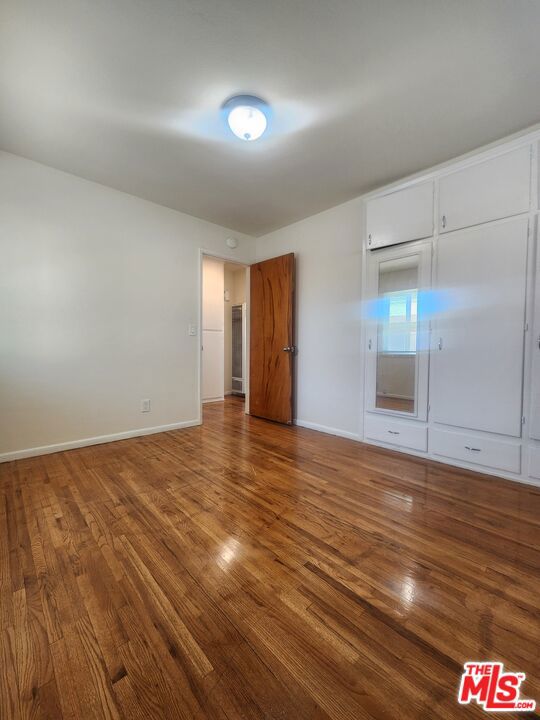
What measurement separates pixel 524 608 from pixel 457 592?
0.22 m

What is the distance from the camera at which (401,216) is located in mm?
2705

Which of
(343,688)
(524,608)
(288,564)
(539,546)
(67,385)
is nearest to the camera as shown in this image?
(343,688)

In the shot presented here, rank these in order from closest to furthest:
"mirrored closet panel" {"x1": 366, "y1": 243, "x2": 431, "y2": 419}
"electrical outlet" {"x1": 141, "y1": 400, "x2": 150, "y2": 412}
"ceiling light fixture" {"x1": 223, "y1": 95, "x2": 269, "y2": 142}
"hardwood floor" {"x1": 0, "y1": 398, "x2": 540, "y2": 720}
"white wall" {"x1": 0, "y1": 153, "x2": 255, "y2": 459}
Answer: "hardwood floor" {"x1": 0, "y1": 398, "x2": 540, "y2": 720} → "ceiling light fixture" {"x1": 223, "y1": 95, "x2": 269, "y2": 142} → "white wall" {"x1": 0, "y1": 153, "x2": 255, "y2": 459} → "mirrored closet panel" {"x1": 366, "y1": 243, "x2": 431, "y2": 419} → "electrical outlet" {"x1": 141, "y1": 400, "x2": 150, "y2": 412}

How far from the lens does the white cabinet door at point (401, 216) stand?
2.56 m

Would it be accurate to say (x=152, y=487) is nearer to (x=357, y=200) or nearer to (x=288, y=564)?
(x=288, y=564)

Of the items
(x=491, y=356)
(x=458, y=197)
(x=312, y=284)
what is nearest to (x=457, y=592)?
(x=491, y=356)

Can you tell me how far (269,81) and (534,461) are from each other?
3064 mm

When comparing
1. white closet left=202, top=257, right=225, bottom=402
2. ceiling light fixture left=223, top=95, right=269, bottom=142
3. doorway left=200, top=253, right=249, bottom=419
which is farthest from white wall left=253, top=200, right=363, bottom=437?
white closet left=202, top=257, right=225, bottom=402

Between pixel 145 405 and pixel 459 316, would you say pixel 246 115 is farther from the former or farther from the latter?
pixel 145 405

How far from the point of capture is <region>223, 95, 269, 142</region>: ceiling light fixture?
1.84 metres

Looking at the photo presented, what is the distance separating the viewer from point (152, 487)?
205cm

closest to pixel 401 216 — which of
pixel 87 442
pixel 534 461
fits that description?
pixel 534 461

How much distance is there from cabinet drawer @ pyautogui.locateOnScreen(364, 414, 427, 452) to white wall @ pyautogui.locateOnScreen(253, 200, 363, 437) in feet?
0.47

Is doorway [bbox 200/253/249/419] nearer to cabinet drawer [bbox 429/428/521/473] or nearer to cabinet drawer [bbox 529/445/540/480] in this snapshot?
cabinet drawer [bbox 429/428/521/473]
